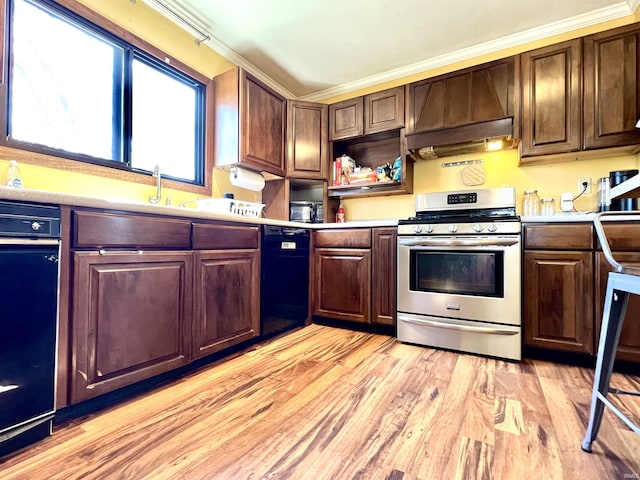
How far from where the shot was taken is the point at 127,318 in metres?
1.32

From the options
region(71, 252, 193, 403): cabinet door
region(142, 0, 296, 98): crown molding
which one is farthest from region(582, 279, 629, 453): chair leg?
region(142, 0, 296, 98): crown molding

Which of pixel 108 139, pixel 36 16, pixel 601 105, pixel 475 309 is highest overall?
pixel 36 16

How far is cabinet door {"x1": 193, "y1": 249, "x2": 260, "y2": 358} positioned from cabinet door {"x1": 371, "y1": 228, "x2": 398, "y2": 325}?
3.01 ft

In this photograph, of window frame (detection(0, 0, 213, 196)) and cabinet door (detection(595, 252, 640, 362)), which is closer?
window frame (detection(0, 0, 213, 196))

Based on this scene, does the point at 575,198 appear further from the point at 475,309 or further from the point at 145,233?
the point at 145,233

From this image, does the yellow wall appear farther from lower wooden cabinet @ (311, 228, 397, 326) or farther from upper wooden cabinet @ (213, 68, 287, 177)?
upper wooden cabinet @ (213, 68, 287, 177)

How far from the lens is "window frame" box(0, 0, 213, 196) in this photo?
1462 millimetres

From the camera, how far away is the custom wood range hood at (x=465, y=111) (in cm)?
223

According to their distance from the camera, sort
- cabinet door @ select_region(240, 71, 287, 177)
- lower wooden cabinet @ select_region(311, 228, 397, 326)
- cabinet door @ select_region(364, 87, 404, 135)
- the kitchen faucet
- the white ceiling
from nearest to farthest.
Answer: the kitchen faucet < the white ceiling < lower wooden cabinet @ select_region(311, 228, 397, 326) < cabinet door @ select_region(240, 71, 287, 177) < cabinet door @ select_region(364, 87, 404, 135)

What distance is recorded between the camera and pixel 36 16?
1627 mm

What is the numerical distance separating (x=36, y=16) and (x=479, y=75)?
2.85 meters

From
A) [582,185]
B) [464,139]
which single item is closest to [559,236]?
[582,185]

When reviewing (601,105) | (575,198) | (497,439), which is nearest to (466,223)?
(575,198)

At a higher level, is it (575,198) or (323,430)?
(575,198)
